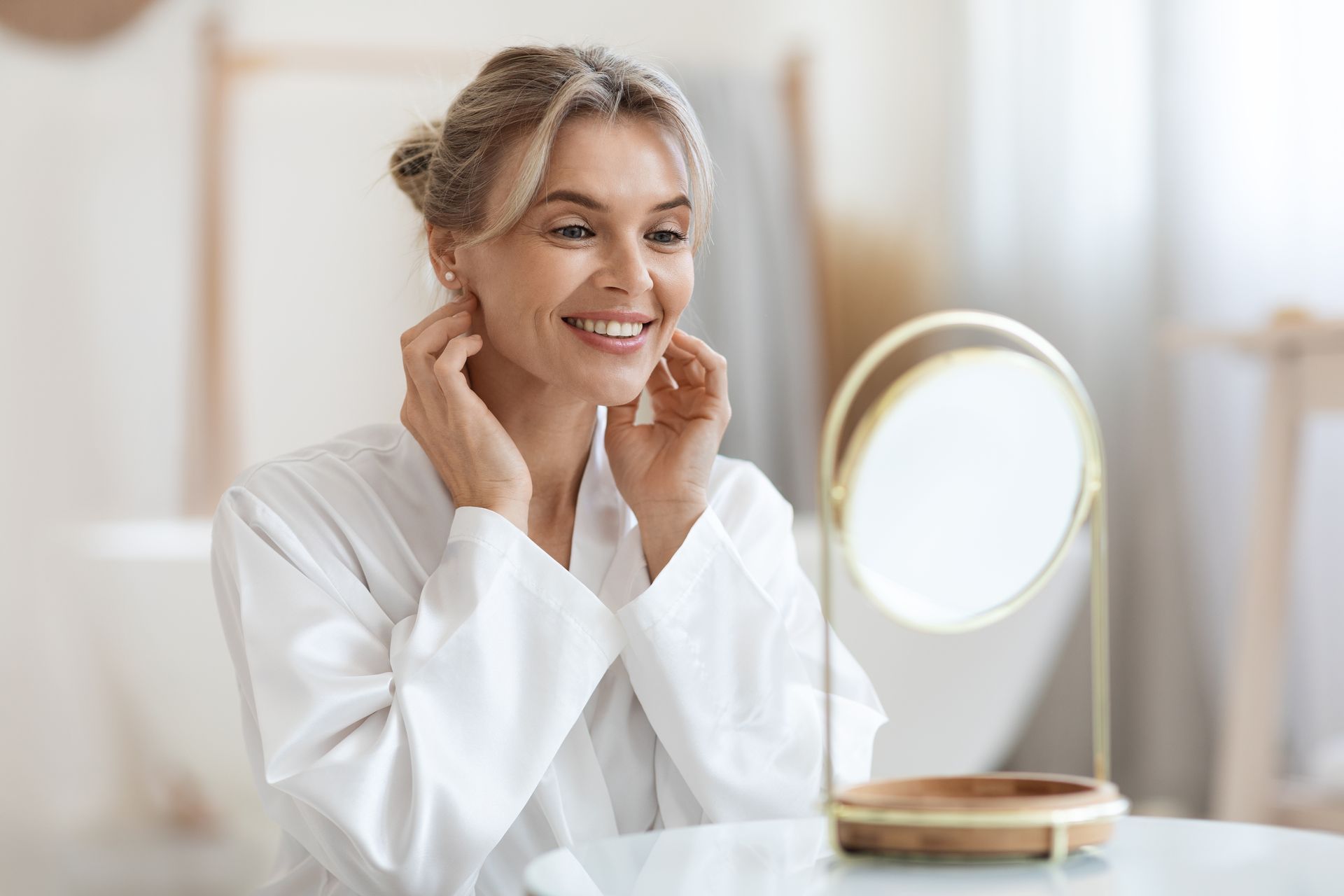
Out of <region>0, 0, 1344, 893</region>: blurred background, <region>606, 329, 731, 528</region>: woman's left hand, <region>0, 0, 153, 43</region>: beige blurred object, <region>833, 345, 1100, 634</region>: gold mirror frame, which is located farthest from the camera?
<region>0, 0, 153, 43</region>: beige blurred object

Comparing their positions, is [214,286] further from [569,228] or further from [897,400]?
[897,400]

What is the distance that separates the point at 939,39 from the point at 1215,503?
47.9 inches

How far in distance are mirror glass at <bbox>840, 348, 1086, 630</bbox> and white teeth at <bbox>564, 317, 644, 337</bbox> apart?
29cm

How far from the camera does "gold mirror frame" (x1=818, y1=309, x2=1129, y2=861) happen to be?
34.3 inches

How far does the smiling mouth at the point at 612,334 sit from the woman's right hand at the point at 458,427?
0.29 feet

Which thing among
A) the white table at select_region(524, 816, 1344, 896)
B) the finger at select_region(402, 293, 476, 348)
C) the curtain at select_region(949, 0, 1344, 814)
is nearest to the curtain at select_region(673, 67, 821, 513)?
the curtain at select_region(949, 0, 1344, 814)

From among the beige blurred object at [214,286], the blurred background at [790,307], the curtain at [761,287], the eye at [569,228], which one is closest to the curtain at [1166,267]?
the blurred background at [790,307]

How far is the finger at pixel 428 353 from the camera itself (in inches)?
48.5

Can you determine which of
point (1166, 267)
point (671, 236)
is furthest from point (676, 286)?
point (1166, 267)

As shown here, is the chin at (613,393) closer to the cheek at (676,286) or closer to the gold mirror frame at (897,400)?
the cheek at (676,286)

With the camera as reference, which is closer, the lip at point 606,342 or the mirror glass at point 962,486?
the mirror glass at point 962,486

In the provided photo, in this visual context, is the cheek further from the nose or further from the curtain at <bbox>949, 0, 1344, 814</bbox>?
the curtain at <bbox>949, 0, 1344, 814</bbox>

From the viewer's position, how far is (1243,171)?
2686mm

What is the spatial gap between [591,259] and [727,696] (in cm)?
41
